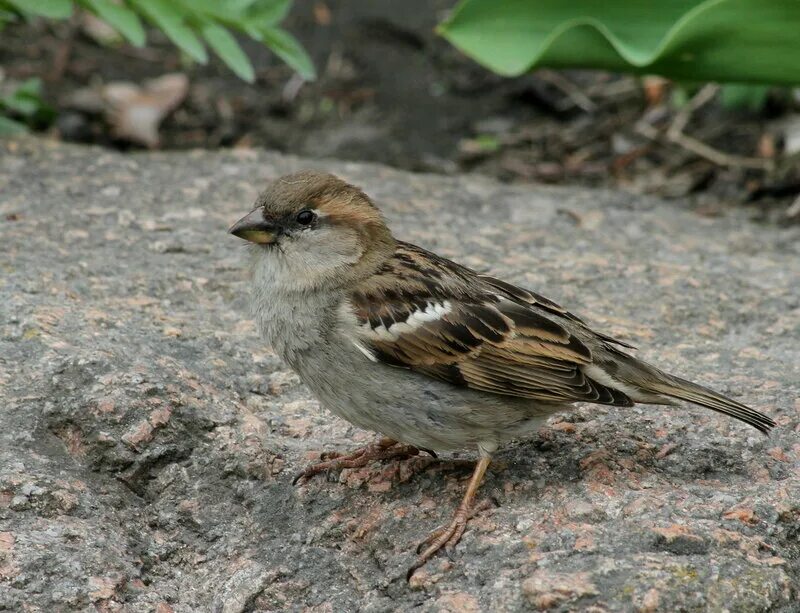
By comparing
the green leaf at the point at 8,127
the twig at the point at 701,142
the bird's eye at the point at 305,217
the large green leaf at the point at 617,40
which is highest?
the large green leaf at the point at 617,40

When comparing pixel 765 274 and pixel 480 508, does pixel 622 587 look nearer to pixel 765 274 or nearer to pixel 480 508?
pixel 480 508

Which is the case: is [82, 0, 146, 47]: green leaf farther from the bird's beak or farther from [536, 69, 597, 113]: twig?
[536, 69, 597, 113]: twig

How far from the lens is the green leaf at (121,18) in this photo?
4809mm

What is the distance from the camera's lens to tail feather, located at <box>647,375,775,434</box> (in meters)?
3.30

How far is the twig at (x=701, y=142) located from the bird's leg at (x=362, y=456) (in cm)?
337

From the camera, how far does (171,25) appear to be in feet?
15.8

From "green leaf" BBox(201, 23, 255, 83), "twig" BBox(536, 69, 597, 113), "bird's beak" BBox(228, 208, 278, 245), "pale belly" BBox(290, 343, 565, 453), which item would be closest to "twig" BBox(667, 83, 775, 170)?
"twig" BBox(536, 69, 597, 113)

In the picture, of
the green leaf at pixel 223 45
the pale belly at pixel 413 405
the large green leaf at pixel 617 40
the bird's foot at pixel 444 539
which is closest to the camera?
the bird's foot at pixel 444 539

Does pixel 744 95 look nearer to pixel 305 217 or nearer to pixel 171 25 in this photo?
pixel 171 25

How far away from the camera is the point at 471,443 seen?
10.9 ft

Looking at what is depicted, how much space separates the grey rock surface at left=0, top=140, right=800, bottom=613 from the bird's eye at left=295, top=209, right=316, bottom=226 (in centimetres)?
64

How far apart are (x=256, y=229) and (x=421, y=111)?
3.49 meters

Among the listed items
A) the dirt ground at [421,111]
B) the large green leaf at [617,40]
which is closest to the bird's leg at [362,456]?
the large green leaf at [617,40]

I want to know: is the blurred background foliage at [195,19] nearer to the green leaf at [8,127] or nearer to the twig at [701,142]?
the green leaf at [8,127]
